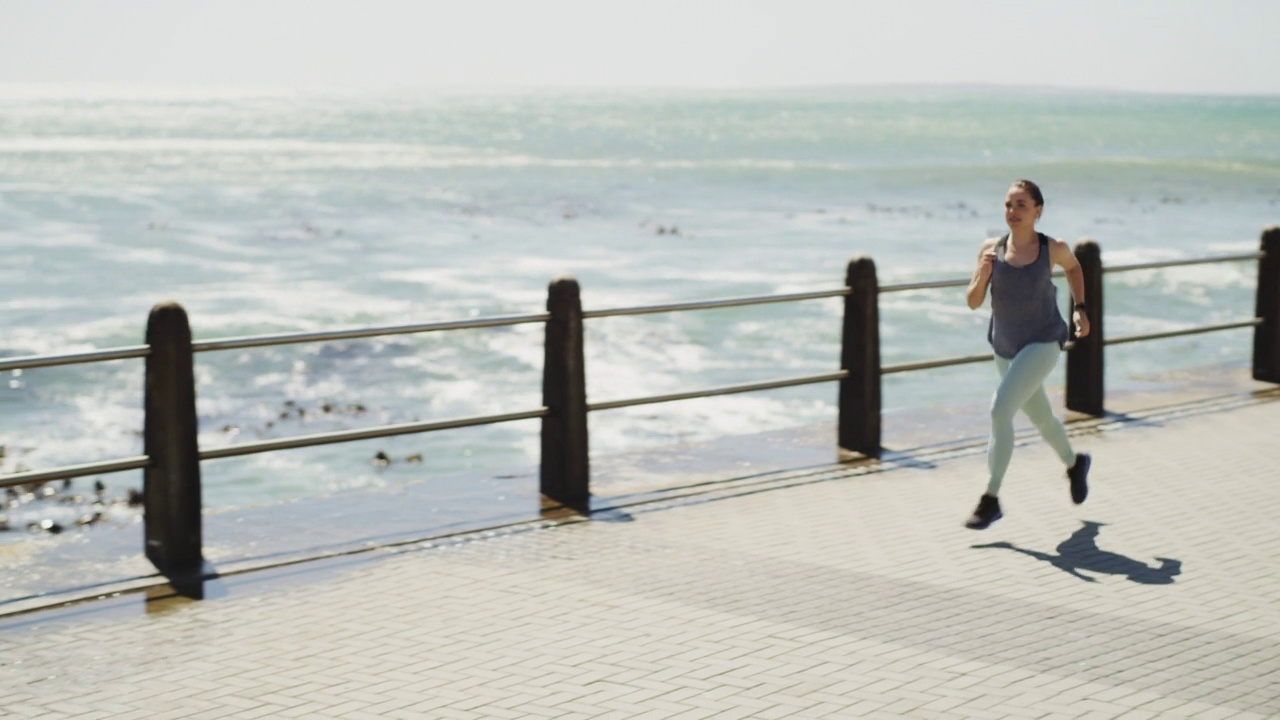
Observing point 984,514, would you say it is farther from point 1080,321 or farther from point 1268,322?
point 1268,322

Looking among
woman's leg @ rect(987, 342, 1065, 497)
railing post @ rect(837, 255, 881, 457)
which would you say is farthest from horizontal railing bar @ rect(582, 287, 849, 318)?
woman's leg @ rect(987, 342, 1065, 497)

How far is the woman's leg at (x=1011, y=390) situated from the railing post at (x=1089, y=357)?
3.11m

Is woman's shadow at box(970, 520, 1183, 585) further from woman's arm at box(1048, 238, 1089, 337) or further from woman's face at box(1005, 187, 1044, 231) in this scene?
woman's face at box(1005, 187, 1044, 231)

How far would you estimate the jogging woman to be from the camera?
798cm

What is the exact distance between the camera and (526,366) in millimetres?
27141

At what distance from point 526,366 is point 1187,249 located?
29.5 m

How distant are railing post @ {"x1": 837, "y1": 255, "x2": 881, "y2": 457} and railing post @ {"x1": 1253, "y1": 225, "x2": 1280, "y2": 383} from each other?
14.5ft

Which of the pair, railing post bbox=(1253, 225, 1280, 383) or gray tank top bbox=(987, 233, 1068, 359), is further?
railing post bbox=(1253, 225, 1280, 383)

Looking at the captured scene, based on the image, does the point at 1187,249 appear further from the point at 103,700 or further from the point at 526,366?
the point at 103,700

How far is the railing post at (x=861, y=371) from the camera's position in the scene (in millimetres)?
9938

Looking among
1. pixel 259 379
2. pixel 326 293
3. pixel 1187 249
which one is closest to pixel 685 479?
pixel 259 379

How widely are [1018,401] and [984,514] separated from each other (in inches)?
23.4

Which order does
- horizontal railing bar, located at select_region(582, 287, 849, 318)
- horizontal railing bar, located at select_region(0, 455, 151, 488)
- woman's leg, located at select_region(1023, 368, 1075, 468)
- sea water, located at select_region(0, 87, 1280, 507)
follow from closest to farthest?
horizontal railing bar, located at select_region(0, 455, 151, 488) < woman's leg, located at select_region(1023, 368, 1075, 468) < horizontal railing bar, located at select_region(582, 287, 849, 318) < sea water, located at select_region(0, 87, 1280, 507)

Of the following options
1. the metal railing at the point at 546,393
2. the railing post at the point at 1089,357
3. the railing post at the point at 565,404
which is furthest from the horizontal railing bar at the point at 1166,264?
the railing post at the point at 565,404
